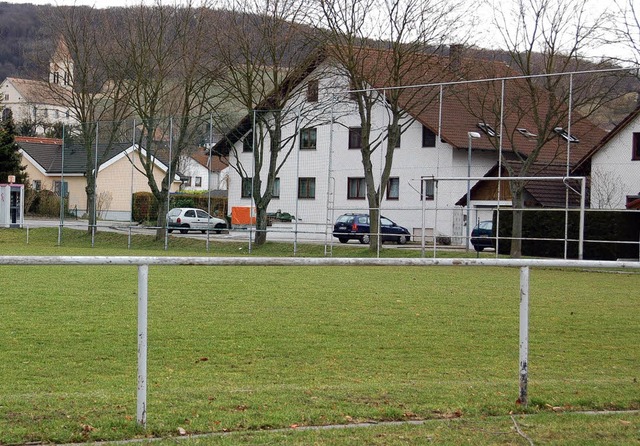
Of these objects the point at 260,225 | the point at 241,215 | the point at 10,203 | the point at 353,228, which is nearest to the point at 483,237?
the point at 353,228

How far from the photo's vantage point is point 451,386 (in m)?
9.15

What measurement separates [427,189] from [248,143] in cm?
1173

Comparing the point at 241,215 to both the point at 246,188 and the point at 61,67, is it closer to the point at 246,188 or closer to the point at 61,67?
the point at 246,188

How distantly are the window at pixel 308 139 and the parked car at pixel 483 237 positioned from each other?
826 cm

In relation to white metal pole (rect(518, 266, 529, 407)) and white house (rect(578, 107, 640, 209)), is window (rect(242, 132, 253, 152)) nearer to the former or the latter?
white house (rect(578, 107, 640, 209))

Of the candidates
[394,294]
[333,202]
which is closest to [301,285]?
[394,294]

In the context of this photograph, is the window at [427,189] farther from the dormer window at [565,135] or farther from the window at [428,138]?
the dormer window at [565,135]

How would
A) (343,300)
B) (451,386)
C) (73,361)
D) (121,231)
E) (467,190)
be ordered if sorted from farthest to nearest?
(121,231) → (467,190) → (343,300) → (73,361) → (451,386)

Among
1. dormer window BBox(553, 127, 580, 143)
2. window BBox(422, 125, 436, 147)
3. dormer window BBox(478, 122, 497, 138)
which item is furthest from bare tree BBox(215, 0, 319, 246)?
dormer window BBox(553, 127, 580, 143)

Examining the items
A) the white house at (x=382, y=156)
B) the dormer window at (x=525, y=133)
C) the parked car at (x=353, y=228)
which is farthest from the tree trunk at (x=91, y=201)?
the dormer window at (x=525, y=133)

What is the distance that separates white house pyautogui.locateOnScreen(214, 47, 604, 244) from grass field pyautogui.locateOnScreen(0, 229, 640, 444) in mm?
13256

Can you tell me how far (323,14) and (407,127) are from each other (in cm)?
754

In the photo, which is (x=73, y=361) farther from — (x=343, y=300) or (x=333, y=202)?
(x=333, y=202)

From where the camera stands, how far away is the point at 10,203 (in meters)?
52.7
